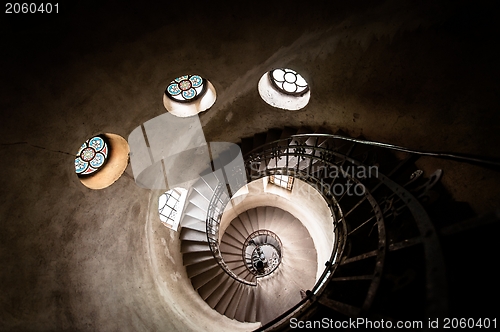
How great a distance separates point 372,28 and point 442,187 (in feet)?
8.97

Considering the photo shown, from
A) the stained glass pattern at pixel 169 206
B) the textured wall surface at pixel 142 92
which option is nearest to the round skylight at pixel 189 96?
the textured wall surface at pixel 142 92

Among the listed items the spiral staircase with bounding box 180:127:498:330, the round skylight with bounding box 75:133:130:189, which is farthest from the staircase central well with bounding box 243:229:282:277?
the round skylight with bounding box 75:133:130:189

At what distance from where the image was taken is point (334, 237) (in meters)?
5.96

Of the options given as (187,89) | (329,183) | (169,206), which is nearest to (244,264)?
(169,206)

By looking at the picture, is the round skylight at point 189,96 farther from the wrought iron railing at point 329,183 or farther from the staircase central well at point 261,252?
the staircase central well at point 261,252

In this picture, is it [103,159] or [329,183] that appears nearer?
[329,183]

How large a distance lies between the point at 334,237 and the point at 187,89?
502cm

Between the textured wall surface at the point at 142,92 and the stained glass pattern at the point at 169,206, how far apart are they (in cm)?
228

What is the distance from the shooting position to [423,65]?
153 inches

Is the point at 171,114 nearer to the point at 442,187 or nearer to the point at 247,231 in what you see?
the point at 442,187

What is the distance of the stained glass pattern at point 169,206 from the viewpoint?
7.96 m

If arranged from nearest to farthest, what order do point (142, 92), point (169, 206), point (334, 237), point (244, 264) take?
1. point (142, 92)
2. point (334, 237)
3. point (169, 206)
4. point (244, 264)

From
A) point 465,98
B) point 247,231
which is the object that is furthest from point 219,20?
point 247,231

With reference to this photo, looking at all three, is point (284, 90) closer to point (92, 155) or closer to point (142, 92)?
point (142, 92)
